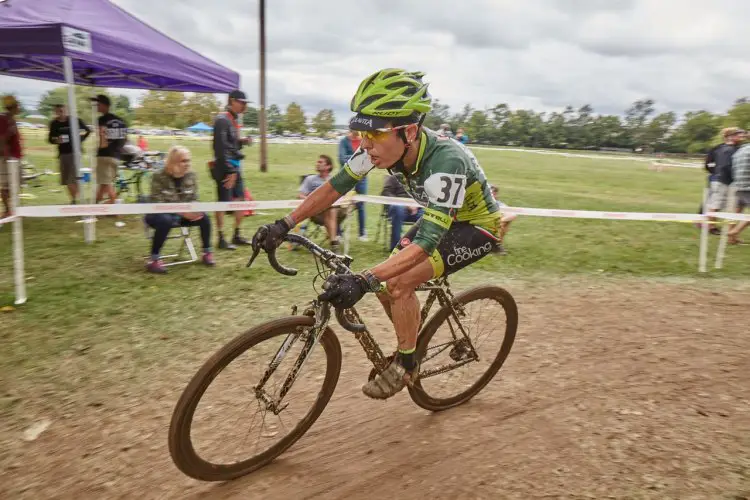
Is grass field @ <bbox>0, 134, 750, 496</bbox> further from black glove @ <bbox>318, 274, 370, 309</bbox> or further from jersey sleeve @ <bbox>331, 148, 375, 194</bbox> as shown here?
jersey sleeve @ <bbox>331, 148, 375, 194</bbox>

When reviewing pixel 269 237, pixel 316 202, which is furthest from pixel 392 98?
pixel 269 237

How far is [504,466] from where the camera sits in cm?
311

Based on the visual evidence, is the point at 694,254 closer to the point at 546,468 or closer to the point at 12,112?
the point at 546,468

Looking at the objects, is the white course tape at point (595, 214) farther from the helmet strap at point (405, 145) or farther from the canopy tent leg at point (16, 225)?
the helmet strap at point (405, 145)

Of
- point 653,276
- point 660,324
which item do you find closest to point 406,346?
point 660,324

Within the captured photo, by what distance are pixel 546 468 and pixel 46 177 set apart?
18.2 metres

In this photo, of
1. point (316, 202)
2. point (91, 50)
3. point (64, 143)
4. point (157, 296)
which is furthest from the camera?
point (64, 143)

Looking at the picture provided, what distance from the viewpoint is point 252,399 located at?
3.06 meters

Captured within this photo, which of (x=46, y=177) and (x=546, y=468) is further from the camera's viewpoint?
(x=46, y=177)

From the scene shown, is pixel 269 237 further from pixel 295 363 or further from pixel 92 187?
pixel 92 187

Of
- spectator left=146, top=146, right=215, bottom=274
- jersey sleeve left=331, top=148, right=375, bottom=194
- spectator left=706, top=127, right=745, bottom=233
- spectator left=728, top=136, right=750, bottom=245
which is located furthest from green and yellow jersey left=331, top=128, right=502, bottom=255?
spectator left=706, top=127, right=745, bottom=233

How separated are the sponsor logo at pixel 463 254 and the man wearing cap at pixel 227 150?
18.5ft

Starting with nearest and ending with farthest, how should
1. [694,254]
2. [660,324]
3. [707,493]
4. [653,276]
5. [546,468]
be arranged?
1. [707,493]
2. [546,468]
3. [660,324]
4. [653,276]
5. [694,254]

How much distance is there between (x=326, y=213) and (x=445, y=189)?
18.5ft
